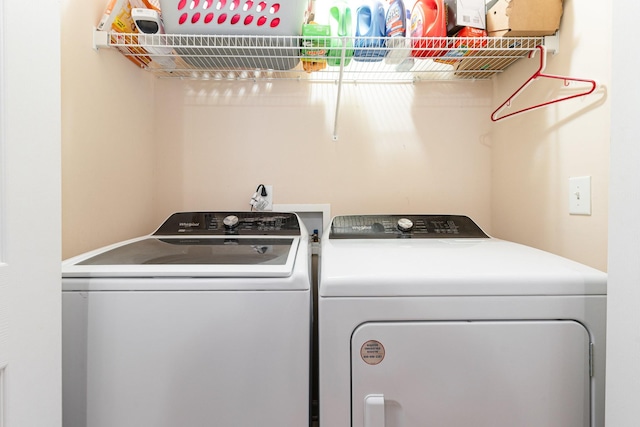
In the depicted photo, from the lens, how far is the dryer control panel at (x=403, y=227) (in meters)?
1.41

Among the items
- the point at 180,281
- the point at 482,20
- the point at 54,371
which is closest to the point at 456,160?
the point at 482,20

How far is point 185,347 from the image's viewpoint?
0.84 meters

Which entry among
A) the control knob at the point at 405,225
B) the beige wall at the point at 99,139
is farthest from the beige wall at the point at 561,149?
the beige wall at the point at 99,139

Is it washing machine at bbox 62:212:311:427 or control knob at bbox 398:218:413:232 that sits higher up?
control knob at bbox 398:218:413:232

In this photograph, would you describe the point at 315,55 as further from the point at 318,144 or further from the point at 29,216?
the point at 29,216

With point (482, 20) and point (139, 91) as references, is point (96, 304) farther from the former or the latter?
point (482, 20)

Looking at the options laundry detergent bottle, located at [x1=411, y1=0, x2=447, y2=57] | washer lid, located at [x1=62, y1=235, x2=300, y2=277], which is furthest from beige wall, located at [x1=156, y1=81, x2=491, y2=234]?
washer lid, located at [x1=62, y1=235, x2=300, y2=277]

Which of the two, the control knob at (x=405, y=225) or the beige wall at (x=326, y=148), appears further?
the beige wall at (x=326, y=148)

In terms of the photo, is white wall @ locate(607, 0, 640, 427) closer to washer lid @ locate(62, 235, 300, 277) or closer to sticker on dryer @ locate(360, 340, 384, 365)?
sticker on dryer @ locate(360, 340, 384, 365)

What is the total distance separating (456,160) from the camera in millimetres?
1795

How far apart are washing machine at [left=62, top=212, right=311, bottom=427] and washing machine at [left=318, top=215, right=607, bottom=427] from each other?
0.10 metres

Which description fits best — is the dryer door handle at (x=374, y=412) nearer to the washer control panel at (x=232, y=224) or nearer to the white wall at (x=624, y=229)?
the white wall at (x=624, y=229)

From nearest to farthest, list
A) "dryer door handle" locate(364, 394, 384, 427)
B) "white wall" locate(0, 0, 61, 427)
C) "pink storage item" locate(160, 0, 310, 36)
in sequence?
"white wall" locate(0, 0, 61, 427) < "dryer door handle" locate(364, 394, 384, 427) < "pink storage item" locate(160, 0, 310, 36)

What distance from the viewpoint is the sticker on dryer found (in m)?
0.84
